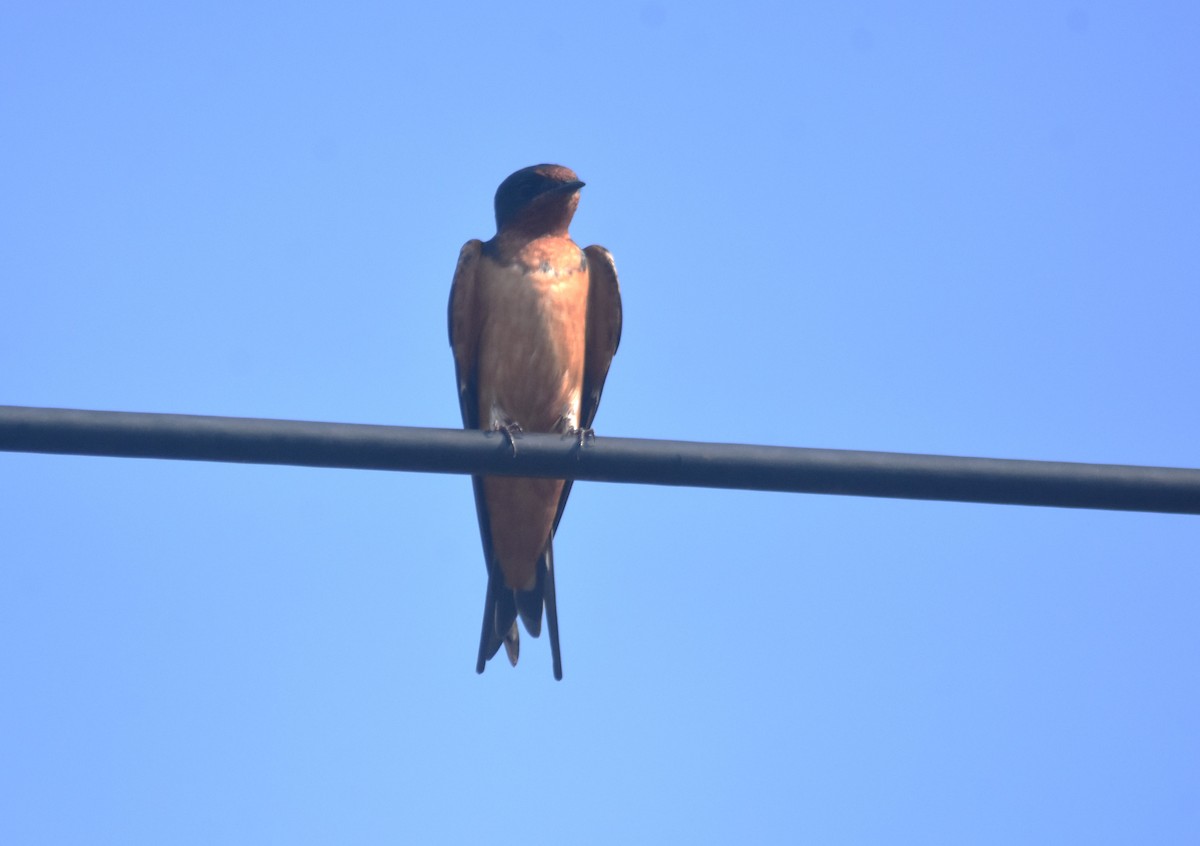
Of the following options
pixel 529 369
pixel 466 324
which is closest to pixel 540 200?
pixel 466 324

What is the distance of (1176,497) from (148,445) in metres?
2.61

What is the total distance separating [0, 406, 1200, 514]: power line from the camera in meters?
3.62

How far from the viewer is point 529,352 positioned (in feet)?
25.2

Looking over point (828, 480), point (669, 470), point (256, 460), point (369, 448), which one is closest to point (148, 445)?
point (256, 460)

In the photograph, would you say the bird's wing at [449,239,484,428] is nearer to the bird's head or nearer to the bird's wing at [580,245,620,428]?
the bird's head

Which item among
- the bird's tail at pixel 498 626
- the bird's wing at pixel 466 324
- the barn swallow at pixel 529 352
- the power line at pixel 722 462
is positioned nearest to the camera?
the power line at pixel 722 462

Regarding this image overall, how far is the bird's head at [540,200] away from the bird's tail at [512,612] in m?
1.88

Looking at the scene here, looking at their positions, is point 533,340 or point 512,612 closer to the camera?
point 512,612

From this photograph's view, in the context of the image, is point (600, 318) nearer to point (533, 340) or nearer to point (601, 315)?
point (601, 315)

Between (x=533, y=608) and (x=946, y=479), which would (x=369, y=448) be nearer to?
(x=946, y=479)

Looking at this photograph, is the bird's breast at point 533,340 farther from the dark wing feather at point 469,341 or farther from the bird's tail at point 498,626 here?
the bird's tail at point 498,626

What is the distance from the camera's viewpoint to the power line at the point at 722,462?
3.62m

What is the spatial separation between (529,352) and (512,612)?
138 centimetres

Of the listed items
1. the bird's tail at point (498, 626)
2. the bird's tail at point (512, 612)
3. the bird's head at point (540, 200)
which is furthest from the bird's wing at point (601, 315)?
the bird's tail at point (498, 626)
